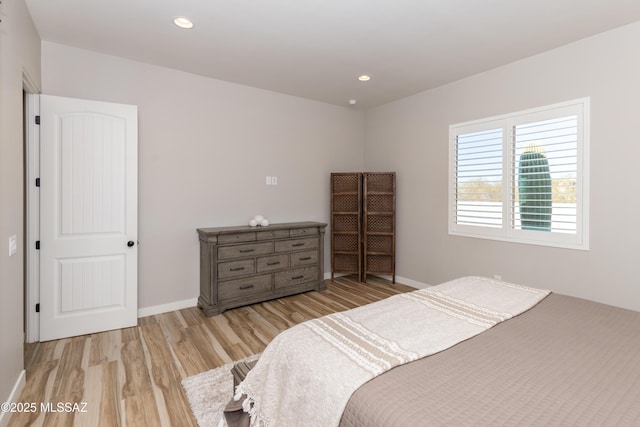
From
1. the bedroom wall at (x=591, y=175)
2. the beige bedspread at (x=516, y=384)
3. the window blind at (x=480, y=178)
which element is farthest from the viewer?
the window blind at (x=480, y=178)

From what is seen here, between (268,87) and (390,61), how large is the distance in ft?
5.31

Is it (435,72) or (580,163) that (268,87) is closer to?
(435,72)

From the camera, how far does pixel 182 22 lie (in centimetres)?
258

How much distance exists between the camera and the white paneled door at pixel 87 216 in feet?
9.18

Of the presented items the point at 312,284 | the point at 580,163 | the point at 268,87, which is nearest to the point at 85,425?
the point at 312,284

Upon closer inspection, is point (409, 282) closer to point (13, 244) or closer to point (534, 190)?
point (534, 190)

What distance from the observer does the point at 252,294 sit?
3.70 metres

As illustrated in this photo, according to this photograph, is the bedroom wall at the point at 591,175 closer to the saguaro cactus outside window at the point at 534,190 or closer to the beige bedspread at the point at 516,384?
the saguaro cactus outside window at the point at 534,190

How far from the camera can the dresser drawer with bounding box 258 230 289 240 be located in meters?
3.76

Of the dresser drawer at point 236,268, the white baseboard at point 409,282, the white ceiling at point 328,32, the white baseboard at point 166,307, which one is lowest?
the white baseboard at point 166,307

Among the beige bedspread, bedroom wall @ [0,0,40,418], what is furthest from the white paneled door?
the beige bedspread

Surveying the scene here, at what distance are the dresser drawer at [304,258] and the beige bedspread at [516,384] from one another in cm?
277

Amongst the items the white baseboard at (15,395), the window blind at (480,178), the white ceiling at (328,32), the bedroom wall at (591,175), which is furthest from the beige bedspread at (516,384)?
the white ceiling at (328,32)

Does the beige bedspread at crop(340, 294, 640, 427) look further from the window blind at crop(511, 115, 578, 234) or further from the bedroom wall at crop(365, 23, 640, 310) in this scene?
A: the window blind at crop(511, 115, 578, 234)
